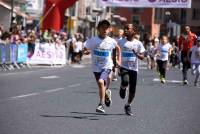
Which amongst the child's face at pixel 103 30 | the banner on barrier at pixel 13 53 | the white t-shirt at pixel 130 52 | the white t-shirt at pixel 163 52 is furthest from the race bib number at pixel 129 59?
the banner on barrier at pixel 13 53

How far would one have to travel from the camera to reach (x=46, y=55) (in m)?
38.7

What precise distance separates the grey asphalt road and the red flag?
57.8 ft

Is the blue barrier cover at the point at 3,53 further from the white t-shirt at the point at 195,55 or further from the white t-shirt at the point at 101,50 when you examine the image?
the white t-shirt at the point at 101,50

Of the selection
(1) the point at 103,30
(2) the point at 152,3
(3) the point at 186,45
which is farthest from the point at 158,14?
(1) the point at 103,30

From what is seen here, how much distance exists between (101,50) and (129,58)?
106 centimetres

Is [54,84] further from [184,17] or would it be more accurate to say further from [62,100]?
[184,17]

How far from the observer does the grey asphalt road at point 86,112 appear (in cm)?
1161

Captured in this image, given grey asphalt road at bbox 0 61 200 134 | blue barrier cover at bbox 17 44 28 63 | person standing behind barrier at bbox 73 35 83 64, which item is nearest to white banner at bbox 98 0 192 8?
blue barrier cover at bbox 17 44 28 63

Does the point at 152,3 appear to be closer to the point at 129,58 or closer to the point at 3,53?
the point at 3,53

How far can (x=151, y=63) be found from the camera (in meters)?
41.2

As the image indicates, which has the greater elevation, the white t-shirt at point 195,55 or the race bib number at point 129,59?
the race bib number at point 129,59

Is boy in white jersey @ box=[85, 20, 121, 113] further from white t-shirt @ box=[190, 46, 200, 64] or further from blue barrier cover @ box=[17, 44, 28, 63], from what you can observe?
blue barrier cover @ box=[17, 44, 28, 63]

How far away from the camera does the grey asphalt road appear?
457 inches

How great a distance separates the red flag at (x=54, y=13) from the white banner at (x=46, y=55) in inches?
44.0
